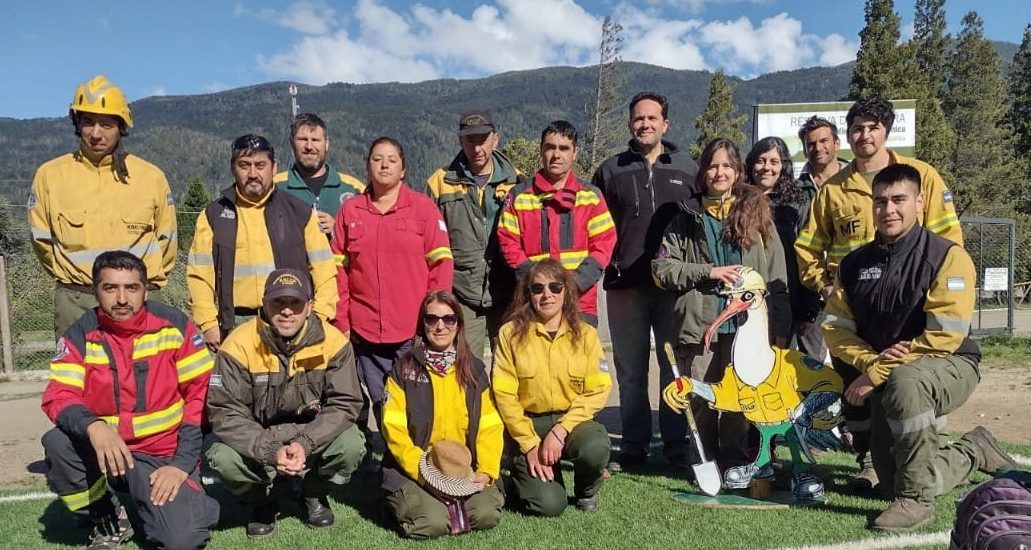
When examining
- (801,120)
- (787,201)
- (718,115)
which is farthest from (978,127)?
(787,201)

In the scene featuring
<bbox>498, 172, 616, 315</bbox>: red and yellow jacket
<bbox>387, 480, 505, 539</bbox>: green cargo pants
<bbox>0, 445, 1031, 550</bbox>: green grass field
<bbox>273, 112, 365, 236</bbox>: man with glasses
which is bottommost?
<bbox>0, 445, 1031, 550</bbox>: green grass field

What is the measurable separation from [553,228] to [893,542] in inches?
96.7

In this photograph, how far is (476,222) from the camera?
5105 millimetres

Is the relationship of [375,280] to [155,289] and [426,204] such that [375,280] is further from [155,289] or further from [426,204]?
[155,289]

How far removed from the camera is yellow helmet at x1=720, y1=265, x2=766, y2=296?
4.41m

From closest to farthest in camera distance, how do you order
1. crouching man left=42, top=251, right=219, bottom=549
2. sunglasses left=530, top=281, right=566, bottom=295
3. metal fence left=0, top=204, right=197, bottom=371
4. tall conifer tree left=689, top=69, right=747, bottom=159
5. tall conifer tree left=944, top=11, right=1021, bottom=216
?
1. crouching man left=42, top=251, right=219, bottom=549
2. sunglasses left=530, top=281, right=566, bottom=295
3. metal fence left=0, top=204, right=197, bottom=371
4. tall conifer tree left=944, top=11, right=1021, bottom=216
5. tall conifer tree left=689, top=69, right=747, bottom=159

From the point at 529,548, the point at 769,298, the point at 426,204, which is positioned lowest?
the point at 529,548

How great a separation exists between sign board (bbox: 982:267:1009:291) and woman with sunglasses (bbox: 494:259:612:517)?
33.1 ft

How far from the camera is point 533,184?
491 centimetres

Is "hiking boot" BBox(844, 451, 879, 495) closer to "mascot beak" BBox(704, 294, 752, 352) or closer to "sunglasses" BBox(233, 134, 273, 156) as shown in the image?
"mascot beak" BBox(704, 294, 752, 352)

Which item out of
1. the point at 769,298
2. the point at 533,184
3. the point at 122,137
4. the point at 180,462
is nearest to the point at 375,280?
the point at 533,184

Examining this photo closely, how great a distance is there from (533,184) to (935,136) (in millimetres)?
27571

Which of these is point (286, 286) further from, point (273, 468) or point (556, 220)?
point (556, 220)

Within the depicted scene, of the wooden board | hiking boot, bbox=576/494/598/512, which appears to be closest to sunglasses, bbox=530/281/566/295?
hiking boot, bbox=576/494/598/512
